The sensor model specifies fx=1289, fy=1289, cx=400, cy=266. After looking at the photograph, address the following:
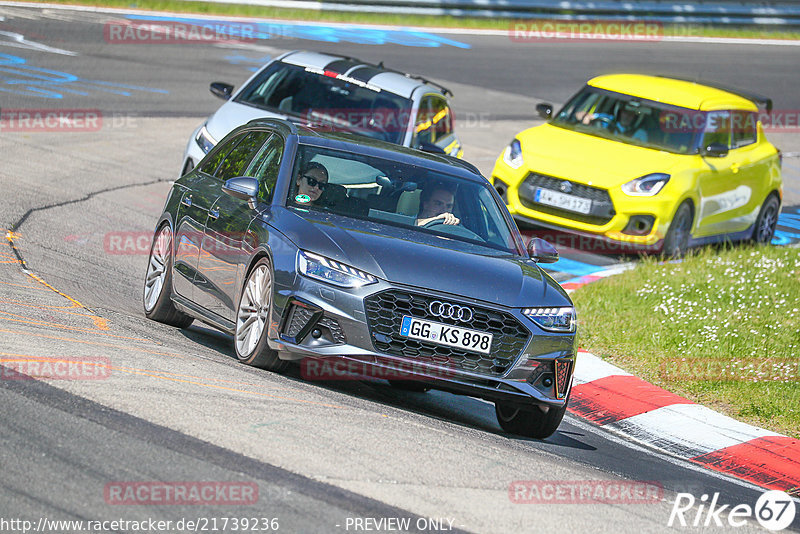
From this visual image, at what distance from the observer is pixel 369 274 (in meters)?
7.32

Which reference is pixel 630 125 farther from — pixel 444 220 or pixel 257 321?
pixel 257 321

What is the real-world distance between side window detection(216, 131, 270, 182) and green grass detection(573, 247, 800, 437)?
3.51 meters

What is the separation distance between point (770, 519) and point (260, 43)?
22.0m

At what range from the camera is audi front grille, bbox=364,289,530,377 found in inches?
287

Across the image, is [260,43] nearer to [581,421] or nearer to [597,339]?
[597,339]

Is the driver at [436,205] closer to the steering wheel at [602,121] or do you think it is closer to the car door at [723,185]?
the car door at [723,185]

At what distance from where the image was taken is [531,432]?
809 centimetres

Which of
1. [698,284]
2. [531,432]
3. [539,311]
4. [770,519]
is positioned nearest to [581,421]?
[531,432]

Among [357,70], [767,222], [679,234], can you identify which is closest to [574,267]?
[679,234]

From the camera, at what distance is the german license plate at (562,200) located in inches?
570

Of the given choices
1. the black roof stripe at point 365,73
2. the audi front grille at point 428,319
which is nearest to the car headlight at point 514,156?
the black roof stripe at point 365,73

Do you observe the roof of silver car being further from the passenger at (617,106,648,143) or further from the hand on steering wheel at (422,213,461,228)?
the hand on steering wheel at (422,213,461,228)

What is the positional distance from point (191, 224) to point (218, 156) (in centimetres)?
88

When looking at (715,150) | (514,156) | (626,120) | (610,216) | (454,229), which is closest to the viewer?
(454,229)
